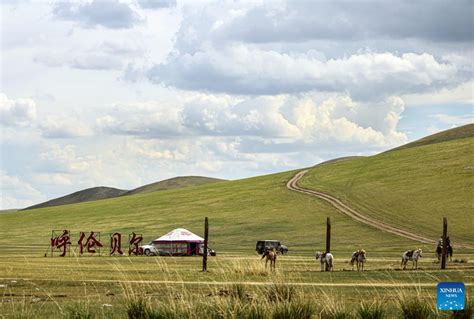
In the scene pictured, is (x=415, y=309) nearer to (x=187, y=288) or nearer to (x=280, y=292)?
(x=280, y=292)

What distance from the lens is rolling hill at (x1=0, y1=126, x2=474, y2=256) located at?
348 ft

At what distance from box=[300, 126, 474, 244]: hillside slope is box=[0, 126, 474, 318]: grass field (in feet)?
0.59

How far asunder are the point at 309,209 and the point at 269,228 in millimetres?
9839

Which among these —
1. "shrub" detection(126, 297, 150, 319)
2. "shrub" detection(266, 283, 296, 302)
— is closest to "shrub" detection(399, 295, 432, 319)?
"shrub" detection(266, 283, 296, 302)

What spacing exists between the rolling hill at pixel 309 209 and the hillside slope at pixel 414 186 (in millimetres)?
126

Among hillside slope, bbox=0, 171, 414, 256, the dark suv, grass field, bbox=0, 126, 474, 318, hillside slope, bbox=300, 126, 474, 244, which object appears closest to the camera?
grass field, bbox=0, 126, 474, 318

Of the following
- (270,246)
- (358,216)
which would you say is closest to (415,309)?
(270,246)

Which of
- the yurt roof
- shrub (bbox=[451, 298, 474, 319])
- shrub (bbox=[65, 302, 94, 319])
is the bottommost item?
shrub (bbox=[65, 302, 94, 319])

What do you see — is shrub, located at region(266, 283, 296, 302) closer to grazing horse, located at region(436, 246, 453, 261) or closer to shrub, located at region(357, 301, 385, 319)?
shrub, located at region(357, 301, 385, 319)

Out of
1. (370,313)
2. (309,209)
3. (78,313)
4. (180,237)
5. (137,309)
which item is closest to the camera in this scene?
(78,313)

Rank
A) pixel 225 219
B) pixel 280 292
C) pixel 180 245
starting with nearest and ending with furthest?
pixel 280 292 < pixel 180 245 < pixel 225 219

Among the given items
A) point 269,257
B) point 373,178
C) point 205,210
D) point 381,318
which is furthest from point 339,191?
point 381,318

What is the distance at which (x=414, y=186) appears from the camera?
126 m

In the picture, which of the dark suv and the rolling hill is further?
the rolling hill
